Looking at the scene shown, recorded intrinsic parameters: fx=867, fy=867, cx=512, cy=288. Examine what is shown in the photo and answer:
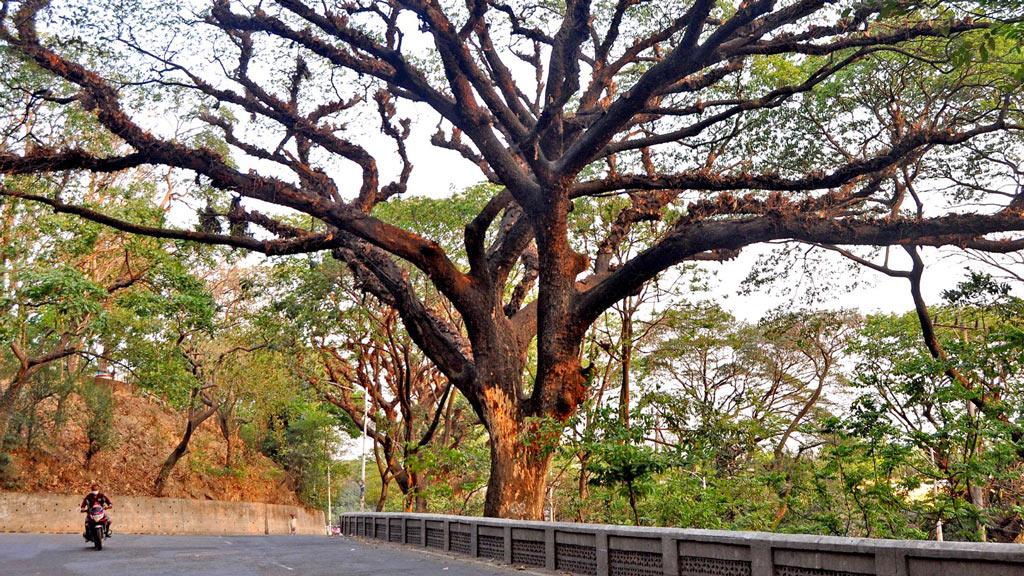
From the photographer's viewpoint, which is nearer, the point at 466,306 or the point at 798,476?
the point at 798,476

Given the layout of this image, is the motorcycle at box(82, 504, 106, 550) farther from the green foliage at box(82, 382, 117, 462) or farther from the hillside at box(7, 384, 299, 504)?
the green foliage at box(82, 382, 117, 462)

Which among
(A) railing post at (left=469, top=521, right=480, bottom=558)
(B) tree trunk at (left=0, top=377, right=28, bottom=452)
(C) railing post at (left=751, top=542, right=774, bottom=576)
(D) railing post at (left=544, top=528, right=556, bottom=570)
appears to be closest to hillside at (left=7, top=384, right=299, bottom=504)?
(B) tree trunk at (left=0, top=377, right=28, bottom=452)

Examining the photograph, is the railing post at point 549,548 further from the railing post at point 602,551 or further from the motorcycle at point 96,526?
the motorcycle at point 96,526

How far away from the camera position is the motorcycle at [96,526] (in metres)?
15.7

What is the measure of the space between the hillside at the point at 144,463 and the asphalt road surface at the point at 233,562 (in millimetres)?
15680

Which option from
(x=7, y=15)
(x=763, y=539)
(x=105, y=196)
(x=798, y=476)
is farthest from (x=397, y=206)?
(x=763, y=539)

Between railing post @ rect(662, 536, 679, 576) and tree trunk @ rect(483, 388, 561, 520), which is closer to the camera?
railing post @ rect(662, 536, 679, 576)

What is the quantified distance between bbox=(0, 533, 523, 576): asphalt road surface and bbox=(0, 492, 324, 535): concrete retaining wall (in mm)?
9952

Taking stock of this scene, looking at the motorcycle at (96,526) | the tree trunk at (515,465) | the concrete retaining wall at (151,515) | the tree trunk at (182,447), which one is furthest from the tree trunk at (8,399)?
the tree trunk at (515,465)

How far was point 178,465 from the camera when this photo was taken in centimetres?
3838

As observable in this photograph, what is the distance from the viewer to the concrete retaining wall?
25.0 m

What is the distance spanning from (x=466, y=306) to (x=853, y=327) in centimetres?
1474

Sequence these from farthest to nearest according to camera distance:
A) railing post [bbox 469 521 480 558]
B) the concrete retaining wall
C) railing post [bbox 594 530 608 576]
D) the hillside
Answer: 1. the hillside
2. the concrete retaining wall
3. railing post [bbox 469 521 480 558]
4. railing post [bbox 594 530 608 576]

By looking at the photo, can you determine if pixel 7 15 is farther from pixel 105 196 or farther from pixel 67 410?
pixel 67 410
